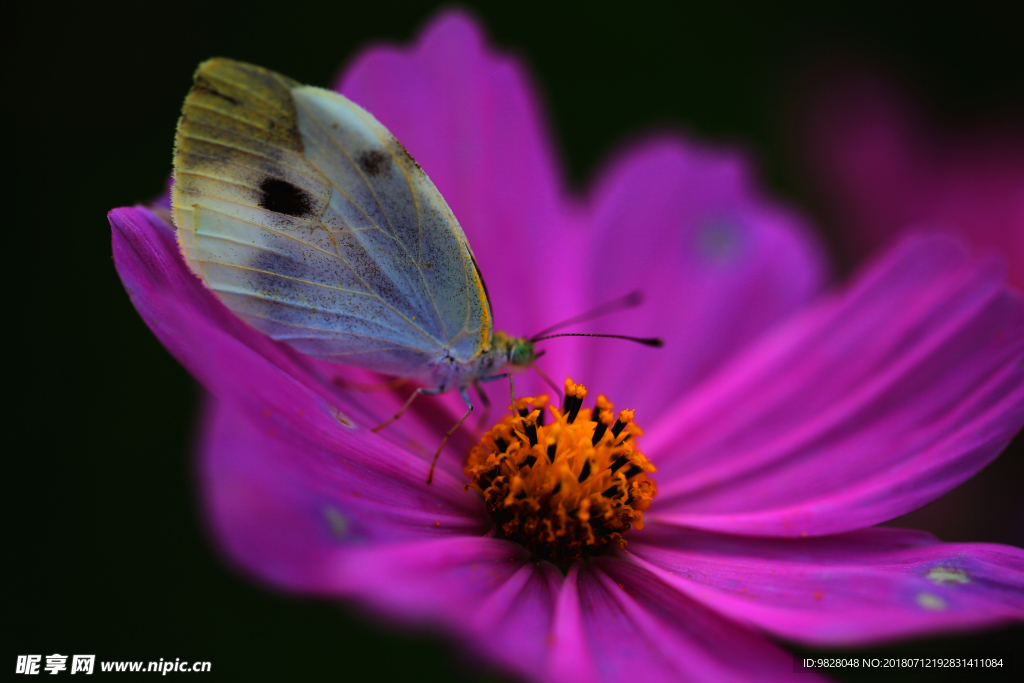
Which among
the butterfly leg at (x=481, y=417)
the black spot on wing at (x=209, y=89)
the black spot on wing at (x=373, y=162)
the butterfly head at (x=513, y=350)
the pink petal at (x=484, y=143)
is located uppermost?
the pink petal at (x=484, y=143)

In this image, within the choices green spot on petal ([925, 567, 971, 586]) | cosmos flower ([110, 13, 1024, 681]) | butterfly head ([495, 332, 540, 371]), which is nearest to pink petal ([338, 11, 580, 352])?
cosmos flower ([110, 13, 1024, 681])

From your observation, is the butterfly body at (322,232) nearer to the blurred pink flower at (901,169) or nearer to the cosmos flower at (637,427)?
the cosmos flower at (637,427)

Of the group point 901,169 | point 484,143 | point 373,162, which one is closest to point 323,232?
point 373,162

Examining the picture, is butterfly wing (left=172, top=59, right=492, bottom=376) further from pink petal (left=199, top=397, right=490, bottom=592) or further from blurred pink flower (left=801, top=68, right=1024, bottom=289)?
blurred pink flower (left=801, top=68, right=1024, bottom=289)

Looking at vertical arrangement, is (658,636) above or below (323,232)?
below

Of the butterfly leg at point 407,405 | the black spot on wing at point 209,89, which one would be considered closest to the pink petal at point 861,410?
the butterfly leg at point 407,405

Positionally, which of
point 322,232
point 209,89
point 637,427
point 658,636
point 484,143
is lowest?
point 658,636

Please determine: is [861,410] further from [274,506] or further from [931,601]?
[274,506]
